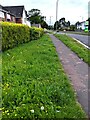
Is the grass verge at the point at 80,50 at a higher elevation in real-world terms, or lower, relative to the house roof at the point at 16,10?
lower

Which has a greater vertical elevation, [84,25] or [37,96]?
[84,25]

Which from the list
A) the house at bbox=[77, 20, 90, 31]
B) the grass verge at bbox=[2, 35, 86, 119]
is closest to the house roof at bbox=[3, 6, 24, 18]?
the house at bbox=[77, 20, 90, 31]

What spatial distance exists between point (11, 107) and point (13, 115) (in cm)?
35

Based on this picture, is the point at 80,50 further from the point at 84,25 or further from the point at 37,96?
the point at 84,25

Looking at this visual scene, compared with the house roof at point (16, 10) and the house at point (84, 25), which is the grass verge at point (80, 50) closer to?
the house roof at point (16, 10)

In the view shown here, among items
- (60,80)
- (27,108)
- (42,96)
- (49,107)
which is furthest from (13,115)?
(60,80)

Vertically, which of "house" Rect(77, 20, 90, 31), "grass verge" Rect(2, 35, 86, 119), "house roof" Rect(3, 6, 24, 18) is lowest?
"grass verge" Rect(2, 35, 86, 119)

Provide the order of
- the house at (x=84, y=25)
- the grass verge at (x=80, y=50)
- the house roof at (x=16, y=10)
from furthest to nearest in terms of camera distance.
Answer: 1. the house at (x=84, y=25)
2. the house roof at (x=16, y=10)
3. the grass verge at (x=80, y=50)

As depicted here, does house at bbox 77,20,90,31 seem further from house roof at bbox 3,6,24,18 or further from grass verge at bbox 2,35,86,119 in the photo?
grass verge at bbox 2,35,86,119

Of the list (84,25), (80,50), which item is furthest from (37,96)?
(84,25)

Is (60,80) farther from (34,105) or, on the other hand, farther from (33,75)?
(34,105)

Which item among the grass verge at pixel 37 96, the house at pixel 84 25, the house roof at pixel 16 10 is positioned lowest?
the grass verge at pixel 37 96

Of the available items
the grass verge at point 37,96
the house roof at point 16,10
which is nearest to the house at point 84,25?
the house roof at point 16,10

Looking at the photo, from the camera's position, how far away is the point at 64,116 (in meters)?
4.49
